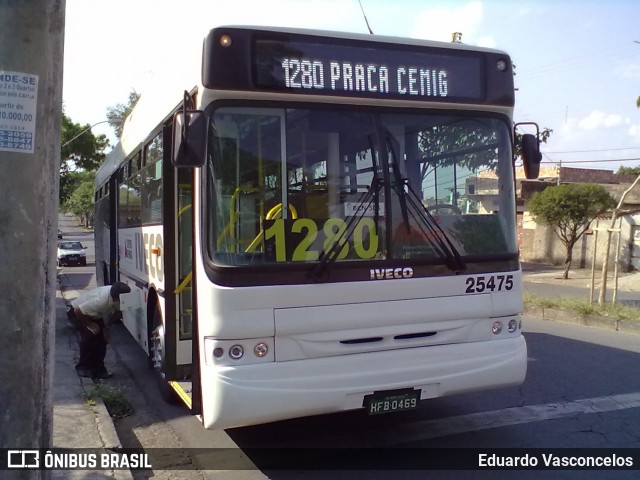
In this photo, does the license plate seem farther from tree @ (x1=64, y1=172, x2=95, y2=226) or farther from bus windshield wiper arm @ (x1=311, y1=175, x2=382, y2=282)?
tree @ (x1=64, y1=172, x2=95, y2=226)

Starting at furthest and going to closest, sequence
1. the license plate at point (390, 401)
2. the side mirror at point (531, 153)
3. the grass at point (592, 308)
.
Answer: the grass at point (592, 308) < the side mirror at point (531, 153) < the license plate at point (390, 401)

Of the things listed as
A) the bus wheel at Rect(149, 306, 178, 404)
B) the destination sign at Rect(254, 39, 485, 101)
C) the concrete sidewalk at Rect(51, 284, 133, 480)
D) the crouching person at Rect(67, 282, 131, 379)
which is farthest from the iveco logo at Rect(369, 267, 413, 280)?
the crouching person at Rect(67, 282, 131, 379)

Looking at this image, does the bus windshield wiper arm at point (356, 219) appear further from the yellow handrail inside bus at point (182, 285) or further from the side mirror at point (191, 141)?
the yellow handrail inside bus at point (182, 285)

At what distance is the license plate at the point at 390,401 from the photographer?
454 centimetres

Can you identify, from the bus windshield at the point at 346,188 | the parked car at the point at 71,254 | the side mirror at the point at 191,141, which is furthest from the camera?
the parked car at the point at 71,254

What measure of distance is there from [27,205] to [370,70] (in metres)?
Answer: 2.70

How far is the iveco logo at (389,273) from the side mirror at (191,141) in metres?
1.50

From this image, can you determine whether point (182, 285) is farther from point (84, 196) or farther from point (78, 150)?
point (84, 196)

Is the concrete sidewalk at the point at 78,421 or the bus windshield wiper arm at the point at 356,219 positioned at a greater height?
the bus windshield wiper arm at the point at 356,219

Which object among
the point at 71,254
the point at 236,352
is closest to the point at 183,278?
the point at 236,352

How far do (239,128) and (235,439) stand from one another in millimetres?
2883

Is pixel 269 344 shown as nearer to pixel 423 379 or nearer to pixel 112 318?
pixel 423 379

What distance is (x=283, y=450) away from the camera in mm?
5328

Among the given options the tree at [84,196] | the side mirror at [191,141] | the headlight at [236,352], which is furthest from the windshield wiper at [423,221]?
the tree at [84,196]
